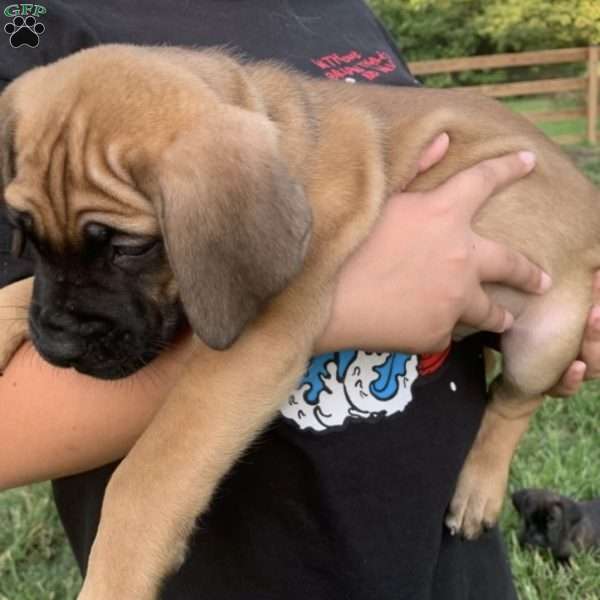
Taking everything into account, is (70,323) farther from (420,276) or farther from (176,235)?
(420,276)

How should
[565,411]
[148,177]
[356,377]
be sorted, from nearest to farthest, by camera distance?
[148,177], [356,377], [565,411]

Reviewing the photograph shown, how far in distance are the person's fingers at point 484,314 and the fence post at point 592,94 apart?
16.9 metres

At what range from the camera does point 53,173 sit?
2.03m

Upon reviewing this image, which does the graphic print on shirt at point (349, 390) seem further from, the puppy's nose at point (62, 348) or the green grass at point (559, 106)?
the green grass at point (559, 106)

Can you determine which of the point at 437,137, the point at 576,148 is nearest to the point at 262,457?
the point at 437,137

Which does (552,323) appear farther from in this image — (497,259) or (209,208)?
(209,208)

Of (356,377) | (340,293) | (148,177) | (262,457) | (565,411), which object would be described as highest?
(148,177)

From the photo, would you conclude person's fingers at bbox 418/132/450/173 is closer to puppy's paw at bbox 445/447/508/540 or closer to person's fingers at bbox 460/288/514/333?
person's fingers at bbox 460/288/514/333

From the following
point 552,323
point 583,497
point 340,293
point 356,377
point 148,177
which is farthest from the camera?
point 583,497

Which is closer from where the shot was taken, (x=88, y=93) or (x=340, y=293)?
(x=88, y=93)

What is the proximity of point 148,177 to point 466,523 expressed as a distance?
4.46ft

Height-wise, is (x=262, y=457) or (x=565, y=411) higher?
(x=262, y=457)

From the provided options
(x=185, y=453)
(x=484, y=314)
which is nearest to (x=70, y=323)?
(x=185, y=453)

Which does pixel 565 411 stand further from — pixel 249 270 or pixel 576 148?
pixel 576 148
